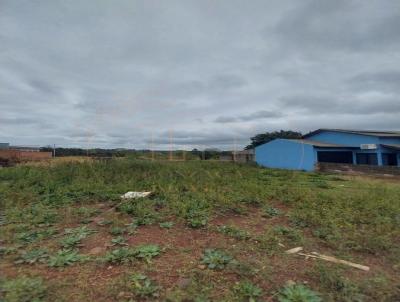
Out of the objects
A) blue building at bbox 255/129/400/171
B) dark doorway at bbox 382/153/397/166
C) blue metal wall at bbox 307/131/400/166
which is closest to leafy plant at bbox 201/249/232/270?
blue building at bbox 255/129/400/171

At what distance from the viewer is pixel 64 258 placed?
2432 mm

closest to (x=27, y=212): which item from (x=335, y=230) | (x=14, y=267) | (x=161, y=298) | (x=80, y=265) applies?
(x=14, y=267)

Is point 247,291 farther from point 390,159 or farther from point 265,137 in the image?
point 265,137

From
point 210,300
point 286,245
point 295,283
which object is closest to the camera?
point 210,300

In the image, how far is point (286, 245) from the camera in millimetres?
2895

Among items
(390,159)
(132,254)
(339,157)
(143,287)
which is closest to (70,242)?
(132,254)

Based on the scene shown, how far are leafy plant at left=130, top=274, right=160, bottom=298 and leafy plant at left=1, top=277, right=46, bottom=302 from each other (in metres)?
0.61

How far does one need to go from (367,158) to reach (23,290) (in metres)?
22.7

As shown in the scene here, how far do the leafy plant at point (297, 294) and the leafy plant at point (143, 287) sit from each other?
891 mm

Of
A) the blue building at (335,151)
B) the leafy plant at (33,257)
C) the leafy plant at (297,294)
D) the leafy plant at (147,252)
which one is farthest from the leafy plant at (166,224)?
the blue building at (335,151)

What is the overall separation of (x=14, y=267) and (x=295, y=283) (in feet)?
7.60

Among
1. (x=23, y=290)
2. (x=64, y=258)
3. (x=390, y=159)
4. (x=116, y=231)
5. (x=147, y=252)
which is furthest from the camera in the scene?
(x=390, y=159)

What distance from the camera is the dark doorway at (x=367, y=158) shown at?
765 inches

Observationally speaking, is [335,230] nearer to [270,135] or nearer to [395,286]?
[395,286]
